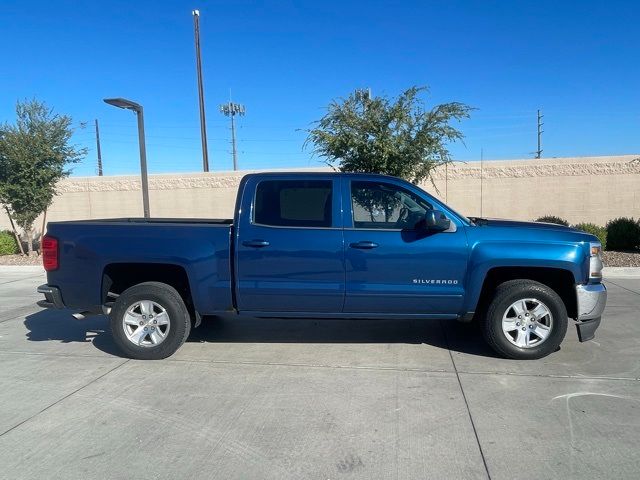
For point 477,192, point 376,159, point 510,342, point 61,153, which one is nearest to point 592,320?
point 510,342

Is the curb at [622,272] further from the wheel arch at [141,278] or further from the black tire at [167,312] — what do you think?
the black tire at [167,312]

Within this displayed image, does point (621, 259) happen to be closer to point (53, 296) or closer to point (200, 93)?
point (53, 296)

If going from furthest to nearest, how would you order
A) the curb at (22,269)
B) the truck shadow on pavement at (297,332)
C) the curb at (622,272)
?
the curb at (22,269) < the curb at (622,272) < the truck shadow on pavement at (297,332)

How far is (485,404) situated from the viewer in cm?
422

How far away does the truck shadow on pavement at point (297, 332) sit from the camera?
20.0ft

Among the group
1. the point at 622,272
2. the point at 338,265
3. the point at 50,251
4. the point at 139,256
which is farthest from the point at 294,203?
the point at 622,272

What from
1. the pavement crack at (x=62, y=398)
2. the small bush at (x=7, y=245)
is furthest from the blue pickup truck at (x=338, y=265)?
the small bush at (x=7, y=245)

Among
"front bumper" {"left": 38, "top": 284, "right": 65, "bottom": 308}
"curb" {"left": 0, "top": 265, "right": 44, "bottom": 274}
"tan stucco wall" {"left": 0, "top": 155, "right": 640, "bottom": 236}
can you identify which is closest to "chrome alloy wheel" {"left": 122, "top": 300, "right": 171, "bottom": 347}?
"front bumper" {"left": 38, "top": 284, "right": 65, "bottom": 308}

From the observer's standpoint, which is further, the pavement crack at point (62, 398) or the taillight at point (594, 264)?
the taillight at point (594, 264)

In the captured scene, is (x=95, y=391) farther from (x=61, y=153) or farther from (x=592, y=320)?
(x=61, y=153)

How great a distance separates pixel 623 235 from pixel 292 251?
37.6ft

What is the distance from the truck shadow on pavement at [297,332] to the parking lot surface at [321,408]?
0.14 ft

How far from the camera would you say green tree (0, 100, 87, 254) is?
1387 cm

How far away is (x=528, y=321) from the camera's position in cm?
523
